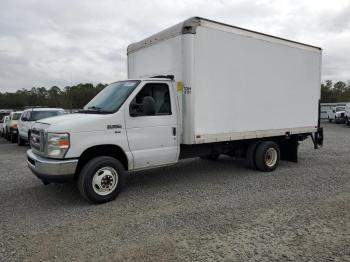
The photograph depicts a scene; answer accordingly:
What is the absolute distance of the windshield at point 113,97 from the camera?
20.5ft

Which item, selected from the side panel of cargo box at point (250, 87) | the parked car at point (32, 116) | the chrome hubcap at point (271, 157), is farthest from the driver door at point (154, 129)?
the parked car at point (32, 116)

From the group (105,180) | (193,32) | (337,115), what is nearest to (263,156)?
(193,32)

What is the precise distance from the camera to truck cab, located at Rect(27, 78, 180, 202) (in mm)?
5605

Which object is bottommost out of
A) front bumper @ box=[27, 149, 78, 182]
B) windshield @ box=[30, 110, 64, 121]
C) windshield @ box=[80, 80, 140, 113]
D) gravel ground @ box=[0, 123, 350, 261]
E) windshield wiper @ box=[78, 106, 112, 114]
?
gravel ground @ box=[0, 123, 350, 261]

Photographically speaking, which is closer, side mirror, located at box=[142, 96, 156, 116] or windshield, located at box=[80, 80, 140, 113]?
side mirror, located at box=[142, 96, 156, 116]

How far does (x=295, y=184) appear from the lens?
A: 7.25m

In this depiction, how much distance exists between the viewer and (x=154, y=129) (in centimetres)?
655

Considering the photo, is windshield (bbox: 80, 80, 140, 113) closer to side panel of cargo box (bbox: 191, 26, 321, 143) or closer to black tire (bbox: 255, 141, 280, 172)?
side panel of cargo box (bbox: 191, 26, 321, 143)

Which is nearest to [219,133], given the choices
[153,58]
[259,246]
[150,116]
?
[150,116]

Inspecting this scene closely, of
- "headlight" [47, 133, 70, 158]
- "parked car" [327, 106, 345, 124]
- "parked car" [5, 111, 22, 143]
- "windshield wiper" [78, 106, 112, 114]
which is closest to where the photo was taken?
"headlight" [47, 133, 70, 158]

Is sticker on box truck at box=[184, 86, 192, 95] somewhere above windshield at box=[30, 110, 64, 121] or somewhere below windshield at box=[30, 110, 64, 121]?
above

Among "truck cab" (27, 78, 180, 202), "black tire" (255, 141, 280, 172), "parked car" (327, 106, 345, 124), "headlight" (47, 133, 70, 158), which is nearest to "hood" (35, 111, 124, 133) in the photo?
"truck cab" (27, 78, 180, 202)

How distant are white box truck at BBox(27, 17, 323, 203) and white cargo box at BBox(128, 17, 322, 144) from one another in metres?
0.02

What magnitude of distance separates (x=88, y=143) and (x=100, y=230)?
1623mm
